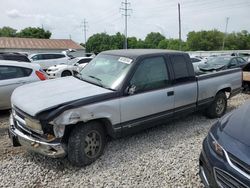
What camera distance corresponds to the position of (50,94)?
11.7 feet

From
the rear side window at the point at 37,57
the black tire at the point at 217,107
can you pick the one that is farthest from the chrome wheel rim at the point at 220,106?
the rear side window at the point at 37,57

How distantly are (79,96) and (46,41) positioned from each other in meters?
38.7

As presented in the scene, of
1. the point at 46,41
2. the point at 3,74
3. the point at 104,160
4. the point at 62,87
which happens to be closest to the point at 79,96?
the point at 62,87

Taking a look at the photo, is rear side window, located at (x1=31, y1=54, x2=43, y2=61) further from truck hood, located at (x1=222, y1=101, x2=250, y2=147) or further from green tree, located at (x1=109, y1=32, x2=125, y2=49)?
green tree, located at (x1=109, y1=32, x2=125, y2=49)

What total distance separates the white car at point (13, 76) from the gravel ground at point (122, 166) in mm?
1437

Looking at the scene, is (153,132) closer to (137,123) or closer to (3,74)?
(137,123)

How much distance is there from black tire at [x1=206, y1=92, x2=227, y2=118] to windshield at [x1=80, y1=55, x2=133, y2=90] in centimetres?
277

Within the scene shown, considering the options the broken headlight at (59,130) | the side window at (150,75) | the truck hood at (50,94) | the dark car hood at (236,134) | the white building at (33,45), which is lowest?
the broken headlight at (59,130)

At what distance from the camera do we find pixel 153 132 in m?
4.84

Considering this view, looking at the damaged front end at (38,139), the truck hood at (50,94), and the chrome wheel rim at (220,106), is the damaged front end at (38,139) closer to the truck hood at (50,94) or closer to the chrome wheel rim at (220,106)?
the truck hood at (50,94)

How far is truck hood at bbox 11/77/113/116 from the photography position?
3229mm

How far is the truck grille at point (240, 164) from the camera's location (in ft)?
7.02

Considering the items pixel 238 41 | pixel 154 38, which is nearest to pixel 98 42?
pixel 154 38

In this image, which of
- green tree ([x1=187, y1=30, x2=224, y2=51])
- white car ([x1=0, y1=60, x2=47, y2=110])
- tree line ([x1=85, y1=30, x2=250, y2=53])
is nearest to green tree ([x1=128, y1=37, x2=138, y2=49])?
tree line ([x1=85, y1=30, x2=250, y2=53])
